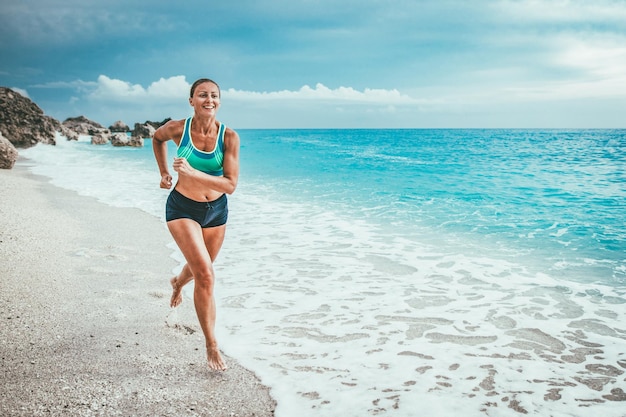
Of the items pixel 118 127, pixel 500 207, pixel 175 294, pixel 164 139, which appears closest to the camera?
pixel 164 139

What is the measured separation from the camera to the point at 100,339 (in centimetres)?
407

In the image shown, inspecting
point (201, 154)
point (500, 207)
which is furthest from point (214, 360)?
point (500, 207)

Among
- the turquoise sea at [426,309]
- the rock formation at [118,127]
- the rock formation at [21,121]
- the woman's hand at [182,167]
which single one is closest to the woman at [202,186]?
the woman's hand at [182,167]

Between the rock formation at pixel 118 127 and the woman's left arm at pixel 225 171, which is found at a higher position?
the rock formation at pixel 118 127

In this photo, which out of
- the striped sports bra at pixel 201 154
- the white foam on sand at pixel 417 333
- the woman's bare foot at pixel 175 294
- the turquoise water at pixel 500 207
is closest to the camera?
the white foam on sand at pixel 417 333

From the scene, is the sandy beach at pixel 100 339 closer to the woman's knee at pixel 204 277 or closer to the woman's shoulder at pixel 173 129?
the woman's knee at pixel 204 277

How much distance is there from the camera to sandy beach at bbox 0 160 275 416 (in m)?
3.13

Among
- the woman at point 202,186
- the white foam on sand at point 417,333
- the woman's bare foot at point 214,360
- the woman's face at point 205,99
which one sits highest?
the woman's face at point 205,99

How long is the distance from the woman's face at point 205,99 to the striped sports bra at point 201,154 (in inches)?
6.0

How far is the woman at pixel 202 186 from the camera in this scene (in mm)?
3553

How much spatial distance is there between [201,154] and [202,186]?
0.26 metres

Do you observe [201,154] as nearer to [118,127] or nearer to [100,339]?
[100,339]

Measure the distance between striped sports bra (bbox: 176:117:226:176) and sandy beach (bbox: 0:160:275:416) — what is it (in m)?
1.69

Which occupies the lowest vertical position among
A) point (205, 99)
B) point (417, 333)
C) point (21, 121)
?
point (417, 333)
